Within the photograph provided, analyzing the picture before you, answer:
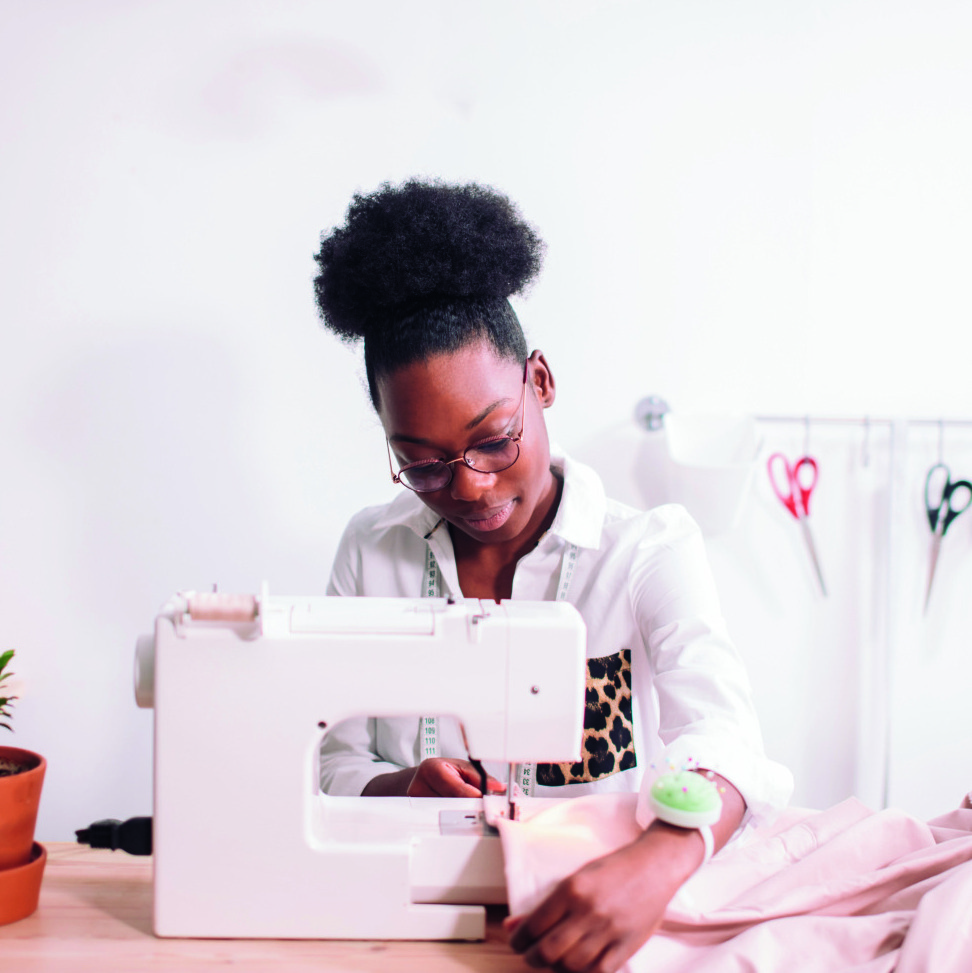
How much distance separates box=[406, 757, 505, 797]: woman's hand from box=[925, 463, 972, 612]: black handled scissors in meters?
1.16

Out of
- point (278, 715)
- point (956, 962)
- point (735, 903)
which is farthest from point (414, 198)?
point (956, 962)

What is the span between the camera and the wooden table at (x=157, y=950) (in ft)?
2.71

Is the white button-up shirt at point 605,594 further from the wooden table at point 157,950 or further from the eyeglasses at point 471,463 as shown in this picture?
the wooden table at point 157,950

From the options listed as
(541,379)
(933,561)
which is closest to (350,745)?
(541,379)

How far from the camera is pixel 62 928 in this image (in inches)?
34.9

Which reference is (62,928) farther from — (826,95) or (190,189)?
(826,95)

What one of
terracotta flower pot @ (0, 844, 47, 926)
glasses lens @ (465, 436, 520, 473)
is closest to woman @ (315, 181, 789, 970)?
glasses lens @ (465, 436, 520, 473)

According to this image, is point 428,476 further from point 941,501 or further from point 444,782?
point 941,501

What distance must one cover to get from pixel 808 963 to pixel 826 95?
160 centimetres

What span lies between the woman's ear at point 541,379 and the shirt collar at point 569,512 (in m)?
0.12

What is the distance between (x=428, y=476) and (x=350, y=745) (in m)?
0.48

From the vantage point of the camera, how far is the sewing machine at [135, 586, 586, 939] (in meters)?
0.87

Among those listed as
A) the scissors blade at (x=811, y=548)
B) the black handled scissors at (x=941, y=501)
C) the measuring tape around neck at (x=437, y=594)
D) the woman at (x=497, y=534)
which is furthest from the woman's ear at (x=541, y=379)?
the black handled scissors at (x=941, y=501)

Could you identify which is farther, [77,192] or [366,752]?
[77,192]
